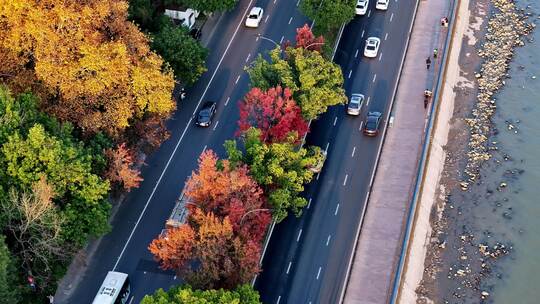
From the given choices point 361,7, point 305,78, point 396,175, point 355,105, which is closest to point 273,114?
point 305,78

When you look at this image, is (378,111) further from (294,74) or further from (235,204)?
(235,204)

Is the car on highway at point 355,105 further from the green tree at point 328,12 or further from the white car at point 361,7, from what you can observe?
the white car at point 361,7

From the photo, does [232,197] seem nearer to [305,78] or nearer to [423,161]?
[305,78]

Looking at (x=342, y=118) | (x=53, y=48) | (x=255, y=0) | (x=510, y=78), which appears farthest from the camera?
(x=255, y=0)

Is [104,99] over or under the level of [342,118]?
under

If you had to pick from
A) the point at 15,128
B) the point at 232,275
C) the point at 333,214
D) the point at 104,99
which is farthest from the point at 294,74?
the point at 15,128

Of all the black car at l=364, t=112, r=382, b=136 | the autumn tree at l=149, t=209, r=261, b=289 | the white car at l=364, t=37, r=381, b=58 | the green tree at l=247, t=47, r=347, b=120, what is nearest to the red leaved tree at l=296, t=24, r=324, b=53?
the green tree at l=247, t=47, r=347, b=120
